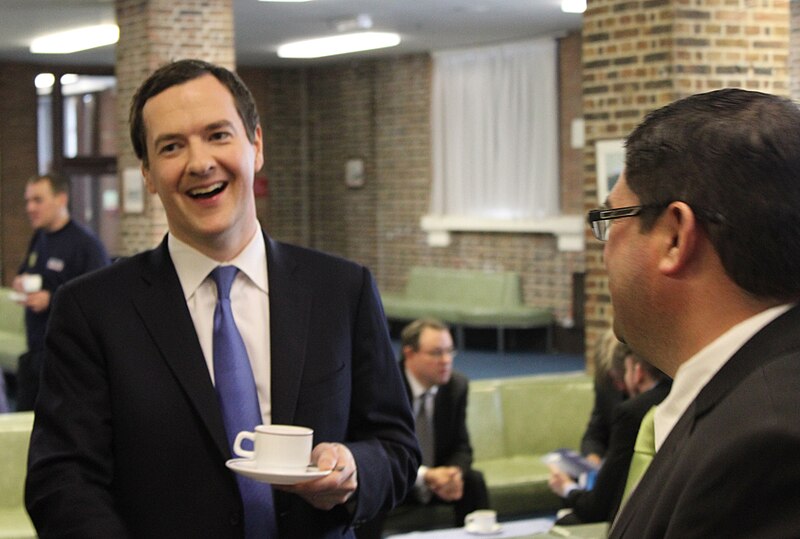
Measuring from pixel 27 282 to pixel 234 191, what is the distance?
17.3 ft

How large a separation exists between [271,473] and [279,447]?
6cm

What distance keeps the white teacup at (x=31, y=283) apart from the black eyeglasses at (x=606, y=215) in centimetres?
603

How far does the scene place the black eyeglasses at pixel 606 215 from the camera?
1294mm

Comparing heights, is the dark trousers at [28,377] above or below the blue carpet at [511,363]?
above

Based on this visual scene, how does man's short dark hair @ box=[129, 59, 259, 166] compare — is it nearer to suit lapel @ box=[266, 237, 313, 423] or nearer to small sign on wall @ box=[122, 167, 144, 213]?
suit lapel @ box=[266, 237, 313, 423]

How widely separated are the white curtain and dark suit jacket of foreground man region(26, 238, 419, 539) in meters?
12.6

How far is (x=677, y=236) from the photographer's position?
4.12ft

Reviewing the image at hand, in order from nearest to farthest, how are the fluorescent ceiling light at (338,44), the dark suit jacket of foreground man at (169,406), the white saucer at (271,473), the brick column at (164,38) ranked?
the white saucer at (271,473) < the dark suit jacket of foreground man at (169,406) < the brick column at (164,38) < the fluorescent ceiling light at (338,44)

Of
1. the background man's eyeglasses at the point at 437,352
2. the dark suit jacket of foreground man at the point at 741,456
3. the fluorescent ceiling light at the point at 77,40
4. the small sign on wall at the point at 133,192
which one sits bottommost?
the background man's eyeglasses at the point at 437,352

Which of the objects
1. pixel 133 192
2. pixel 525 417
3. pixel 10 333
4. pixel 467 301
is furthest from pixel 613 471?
pixel 467 301

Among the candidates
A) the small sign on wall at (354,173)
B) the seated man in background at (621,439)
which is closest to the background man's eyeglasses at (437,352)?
the seated man in background at (621,439)

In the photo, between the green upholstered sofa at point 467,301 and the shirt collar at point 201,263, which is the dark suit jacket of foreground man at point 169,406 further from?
the green upholstered sofa at point 467,301

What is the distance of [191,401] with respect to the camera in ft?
6.50

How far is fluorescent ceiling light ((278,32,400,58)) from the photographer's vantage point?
15125 mm
